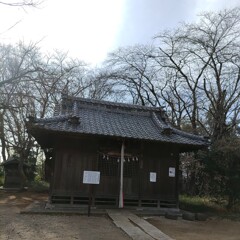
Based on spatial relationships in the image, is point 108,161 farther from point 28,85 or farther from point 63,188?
point 28,85

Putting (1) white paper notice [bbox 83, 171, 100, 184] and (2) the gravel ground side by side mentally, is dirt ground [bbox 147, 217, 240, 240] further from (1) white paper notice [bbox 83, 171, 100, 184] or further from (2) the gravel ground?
(1) white paper notice [bbox 83, 171, 100, 184]

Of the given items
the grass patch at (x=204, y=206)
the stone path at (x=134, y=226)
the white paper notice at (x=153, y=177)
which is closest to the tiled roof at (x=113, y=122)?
the white paper notice at (x=153, y=177)

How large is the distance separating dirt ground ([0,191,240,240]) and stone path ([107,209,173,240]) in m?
0.27

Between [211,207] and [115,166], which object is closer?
[115,166]

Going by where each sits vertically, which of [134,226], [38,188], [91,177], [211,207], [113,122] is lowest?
[134,226]

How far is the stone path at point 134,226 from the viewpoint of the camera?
430 inches

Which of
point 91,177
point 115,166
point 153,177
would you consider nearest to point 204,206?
point 153,177

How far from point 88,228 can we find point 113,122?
25.6 feet

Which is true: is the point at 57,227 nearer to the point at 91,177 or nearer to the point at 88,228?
the point at 88,228

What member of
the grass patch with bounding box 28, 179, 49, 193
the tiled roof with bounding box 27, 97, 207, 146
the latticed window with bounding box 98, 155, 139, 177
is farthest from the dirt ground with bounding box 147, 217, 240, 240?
the grass patch with bounding box 28, 179, 49, 193

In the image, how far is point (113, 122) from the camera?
19.2 meters

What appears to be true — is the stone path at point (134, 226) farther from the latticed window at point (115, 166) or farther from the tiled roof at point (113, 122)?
the tiled roof at point (113, 122)

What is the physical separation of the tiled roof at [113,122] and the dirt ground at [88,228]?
154 inches

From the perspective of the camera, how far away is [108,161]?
17.5m
